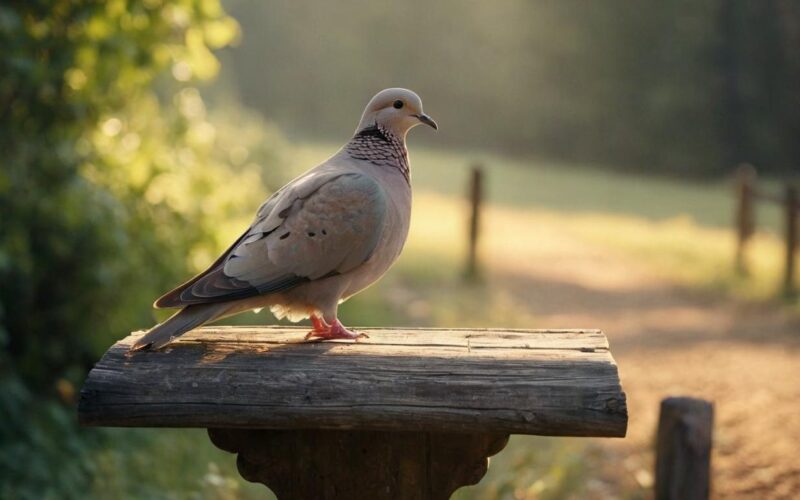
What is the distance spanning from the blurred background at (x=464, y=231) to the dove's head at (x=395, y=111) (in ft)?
6.50

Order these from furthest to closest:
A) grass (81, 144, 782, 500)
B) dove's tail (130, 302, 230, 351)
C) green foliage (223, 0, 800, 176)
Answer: green foliage (223, 0, 800, 176) → grass (81, 144, 782, 500) → dove's tail (130, 302, 230, 351)

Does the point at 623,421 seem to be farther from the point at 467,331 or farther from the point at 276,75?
the point at 276,75

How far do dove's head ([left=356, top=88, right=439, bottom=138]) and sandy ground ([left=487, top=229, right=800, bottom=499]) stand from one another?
329cm

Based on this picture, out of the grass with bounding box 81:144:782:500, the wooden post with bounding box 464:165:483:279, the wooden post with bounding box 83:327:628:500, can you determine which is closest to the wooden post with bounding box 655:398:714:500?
the grass with bounding box 81:144:782:500

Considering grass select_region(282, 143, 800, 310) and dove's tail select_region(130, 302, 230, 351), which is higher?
grass select_region(282, 143, 800, 310)

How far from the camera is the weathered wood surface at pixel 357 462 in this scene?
120 inches

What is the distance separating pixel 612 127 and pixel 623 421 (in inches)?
1179

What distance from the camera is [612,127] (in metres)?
31.8

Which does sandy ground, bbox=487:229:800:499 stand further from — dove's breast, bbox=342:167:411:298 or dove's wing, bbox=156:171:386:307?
dove's wing, bbox=156:171:386:307

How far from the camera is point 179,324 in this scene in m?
3.03

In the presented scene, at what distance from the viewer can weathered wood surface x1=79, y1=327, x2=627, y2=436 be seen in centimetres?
277

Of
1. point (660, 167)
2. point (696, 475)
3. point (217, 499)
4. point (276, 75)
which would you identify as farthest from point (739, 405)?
point (276, 75)

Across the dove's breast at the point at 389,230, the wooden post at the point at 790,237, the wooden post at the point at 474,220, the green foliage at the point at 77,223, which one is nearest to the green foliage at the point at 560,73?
the wooden post at the point at 790,237

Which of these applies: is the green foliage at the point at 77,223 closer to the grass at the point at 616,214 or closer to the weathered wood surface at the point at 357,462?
the weathered wood surface at the point at 357,462
